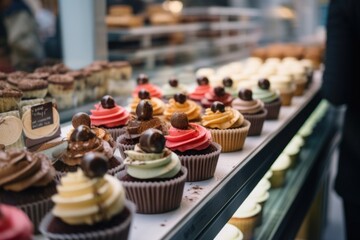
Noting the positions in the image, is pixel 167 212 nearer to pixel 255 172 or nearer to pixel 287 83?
pixel 255 172

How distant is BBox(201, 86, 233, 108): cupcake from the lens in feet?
7.89

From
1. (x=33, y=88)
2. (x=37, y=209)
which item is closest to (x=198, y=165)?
(x=37, y=209)

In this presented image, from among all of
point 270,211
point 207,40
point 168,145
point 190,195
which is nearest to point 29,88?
point 168,145

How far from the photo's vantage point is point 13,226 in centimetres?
92

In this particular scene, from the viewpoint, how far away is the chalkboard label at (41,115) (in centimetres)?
178

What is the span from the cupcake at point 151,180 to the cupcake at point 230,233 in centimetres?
78

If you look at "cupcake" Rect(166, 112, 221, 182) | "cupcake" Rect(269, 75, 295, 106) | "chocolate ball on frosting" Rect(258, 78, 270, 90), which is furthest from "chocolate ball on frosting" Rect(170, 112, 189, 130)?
"cupcake" Rect(269, 75, 295, 106)

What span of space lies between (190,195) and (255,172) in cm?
51

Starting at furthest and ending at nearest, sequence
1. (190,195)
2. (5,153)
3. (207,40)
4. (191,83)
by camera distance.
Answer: (207,40) < (191,83) < (190,195) < (5,153)

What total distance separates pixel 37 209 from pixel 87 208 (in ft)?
0.73

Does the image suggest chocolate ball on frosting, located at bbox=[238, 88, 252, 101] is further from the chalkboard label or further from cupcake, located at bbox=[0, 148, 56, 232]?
cupcake, located at bbox=[0, 148, 56, 232]

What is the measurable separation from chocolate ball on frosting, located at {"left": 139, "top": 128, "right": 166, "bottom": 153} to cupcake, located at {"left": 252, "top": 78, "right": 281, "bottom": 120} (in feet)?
4.47

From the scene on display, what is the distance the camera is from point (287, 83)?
3.09 meters

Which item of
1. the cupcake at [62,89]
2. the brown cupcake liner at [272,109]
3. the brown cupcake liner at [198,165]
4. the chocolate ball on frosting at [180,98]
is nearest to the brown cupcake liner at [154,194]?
the brown cupcake liner at [198,165]
